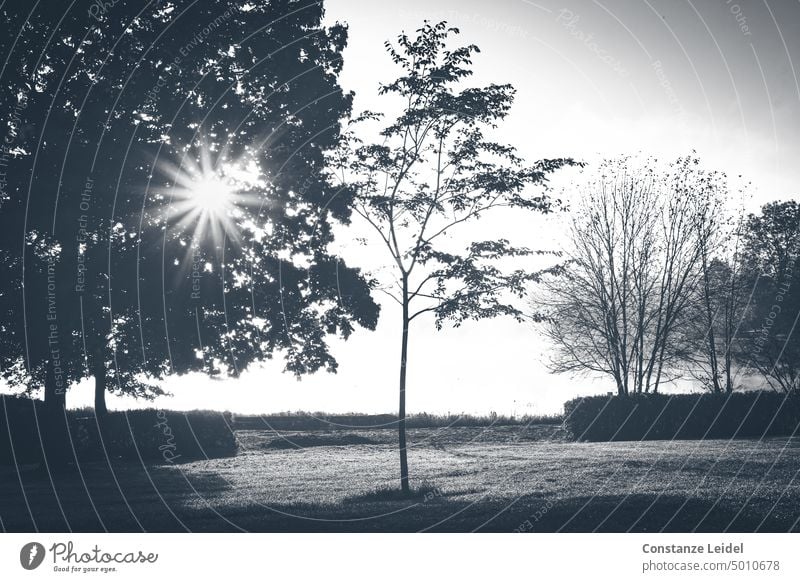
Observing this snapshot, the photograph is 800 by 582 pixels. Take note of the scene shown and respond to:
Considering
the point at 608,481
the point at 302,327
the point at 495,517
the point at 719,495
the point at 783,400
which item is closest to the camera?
the point at 495,517

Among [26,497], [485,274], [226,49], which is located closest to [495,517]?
[485,274]

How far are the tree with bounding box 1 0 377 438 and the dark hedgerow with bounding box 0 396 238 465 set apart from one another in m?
5.79

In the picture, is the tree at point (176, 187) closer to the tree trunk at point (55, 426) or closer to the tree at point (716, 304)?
the tree trunk at point (55, 426)

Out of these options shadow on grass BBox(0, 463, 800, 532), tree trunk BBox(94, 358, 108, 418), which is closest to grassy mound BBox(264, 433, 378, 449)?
tree trunk BBox(94, 358, 108, 418)

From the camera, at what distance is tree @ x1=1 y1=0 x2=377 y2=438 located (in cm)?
2097

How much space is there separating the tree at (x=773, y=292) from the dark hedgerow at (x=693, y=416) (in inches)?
68.8

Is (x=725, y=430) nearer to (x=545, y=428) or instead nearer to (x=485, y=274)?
(x=545, y=428)

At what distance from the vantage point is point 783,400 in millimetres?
36656

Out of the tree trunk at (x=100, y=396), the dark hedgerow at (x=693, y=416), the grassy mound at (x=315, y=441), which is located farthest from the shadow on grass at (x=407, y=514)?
the dark hedgerow at (x=693, y=416)

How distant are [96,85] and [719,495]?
2121 cm

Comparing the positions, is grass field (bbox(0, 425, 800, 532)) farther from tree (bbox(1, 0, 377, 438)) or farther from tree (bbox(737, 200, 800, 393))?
tree (bbox(737, 200, 800, 393))

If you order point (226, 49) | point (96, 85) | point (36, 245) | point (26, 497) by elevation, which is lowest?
point (26, 497)

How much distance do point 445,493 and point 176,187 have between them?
13.0 meters

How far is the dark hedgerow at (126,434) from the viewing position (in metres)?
28.2
